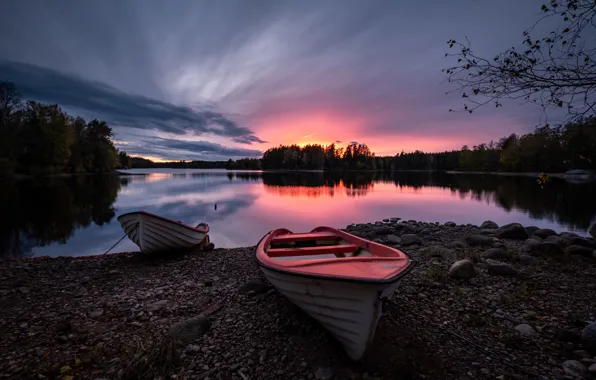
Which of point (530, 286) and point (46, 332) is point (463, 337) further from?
point (46, 332)

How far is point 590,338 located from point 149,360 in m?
5.95

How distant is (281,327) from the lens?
14.5ft

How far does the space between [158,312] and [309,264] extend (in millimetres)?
3600

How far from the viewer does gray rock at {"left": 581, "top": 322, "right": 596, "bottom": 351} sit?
3576 millimetres

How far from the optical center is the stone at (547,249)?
777cm

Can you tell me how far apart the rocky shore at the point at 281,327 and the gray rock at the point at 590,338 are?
12 millimetres

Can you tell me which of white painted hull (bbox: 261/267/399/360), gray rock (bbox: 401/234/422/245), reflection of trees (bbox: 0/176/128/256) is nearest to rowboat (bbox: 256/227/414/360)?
white painted hull (bbox: 261/267/399/360)

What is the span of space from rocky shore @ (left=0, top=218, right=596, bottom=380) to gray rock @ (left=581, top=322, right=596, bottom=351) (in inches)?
0.5

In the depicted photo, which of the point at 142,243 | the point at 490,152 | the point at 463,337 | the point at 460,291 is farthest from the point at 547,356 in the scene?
the point at 490,152

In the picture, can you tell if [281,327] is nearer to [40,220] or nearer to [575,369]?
[575,369]

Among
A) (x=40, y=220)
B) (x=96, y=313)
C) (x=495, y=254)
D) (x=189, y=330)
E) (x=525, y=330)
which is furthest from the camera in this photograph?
(x=40, y=220)

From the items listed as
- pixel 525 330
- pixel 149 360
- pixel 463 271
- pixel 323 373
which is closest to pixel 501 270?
pixel 463 271

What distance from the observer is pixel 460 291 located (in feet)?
17.9

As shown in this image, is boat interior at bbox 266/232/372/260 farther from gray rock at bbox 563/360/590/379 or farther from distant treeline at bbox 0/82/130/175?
distant treeline at bbox 0/82/130/175
